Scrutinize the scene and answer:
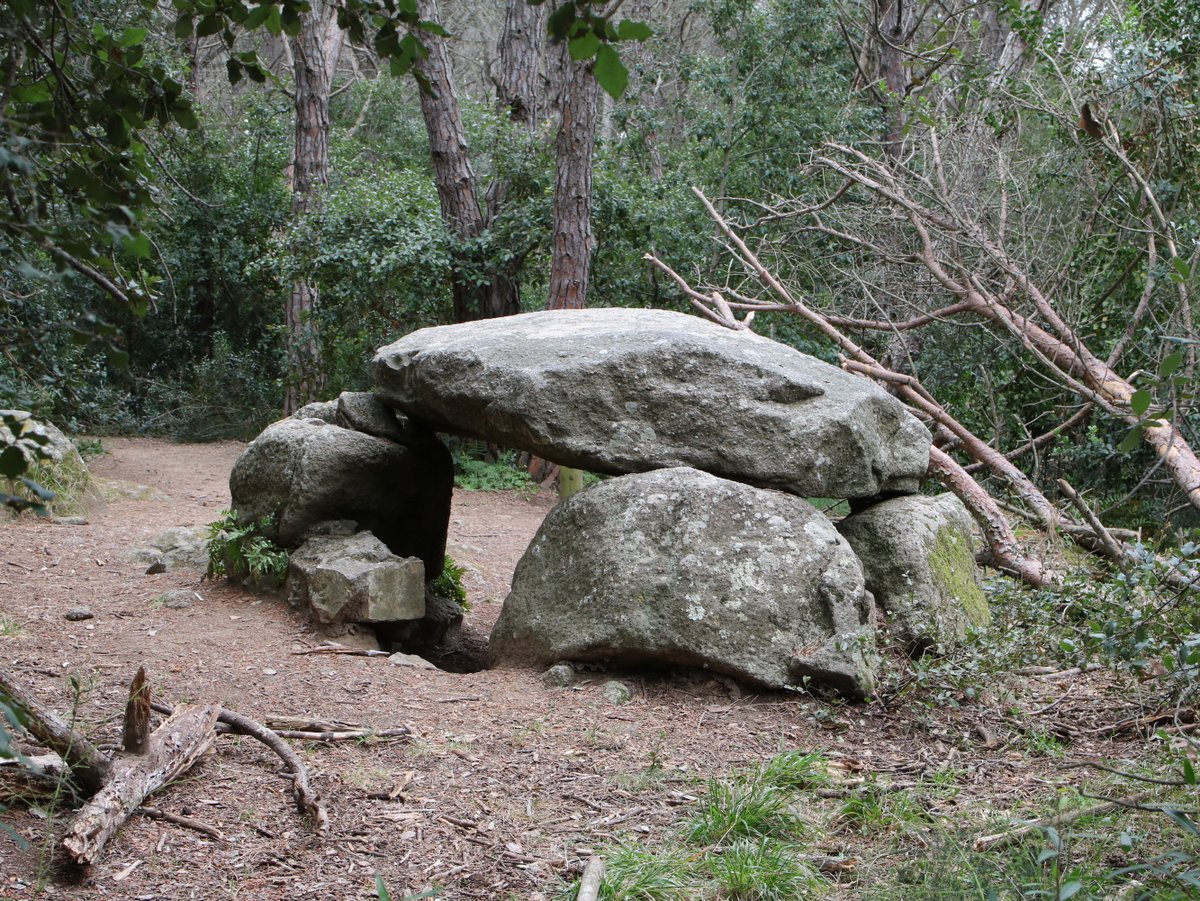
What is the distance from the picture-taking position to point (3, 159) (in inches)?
62.7

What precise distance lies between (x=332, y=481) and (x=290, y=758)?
2.45 metres

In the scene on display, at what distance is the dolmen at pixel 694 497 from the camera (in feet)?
15.8

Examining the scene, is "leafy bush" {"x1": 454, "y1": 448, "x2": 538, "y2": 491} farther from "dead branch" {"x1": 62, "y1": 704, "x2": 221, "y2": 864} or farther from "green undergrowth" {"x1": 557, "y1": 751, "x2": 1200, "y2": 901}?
"green undergrowth" {"x1": 557, "y1": 751, "x2": 1200, "y2": 901}

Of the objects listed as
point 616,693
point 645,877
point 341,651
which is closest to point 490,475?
point 341,651

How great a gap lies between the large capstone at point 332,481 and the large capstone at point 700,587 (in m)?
1.44

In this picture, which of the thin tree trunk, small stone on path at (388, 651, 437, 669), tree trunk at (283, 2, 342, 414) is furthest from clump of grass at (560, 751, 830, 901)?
tree trunk at (283, 2, 342, 414)

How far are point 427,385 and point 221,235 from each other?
37.0 feet

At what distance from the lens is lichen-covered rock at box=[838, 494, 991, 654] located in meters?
5.21

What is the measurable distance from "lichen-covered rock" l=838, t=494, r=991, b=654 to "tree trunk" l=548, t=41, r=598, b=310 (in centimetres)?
633

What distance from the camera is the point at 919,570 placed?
532 centimetres

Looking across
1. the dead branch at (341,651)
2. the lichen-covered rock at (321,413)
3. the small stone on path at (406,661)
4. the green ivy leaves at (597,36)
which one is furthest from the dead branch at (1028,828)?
the lichen-covered rock at (321,413)

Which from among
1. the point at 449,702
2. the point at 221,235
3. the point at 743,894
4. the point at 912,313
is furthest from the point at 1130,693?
the point at 221,235

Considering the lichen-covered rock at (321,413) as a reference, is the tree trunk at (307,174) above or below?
above

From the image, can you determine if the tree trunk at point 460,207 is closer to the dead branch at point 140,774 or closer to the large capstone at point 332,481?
the large capstone at point 332,481
